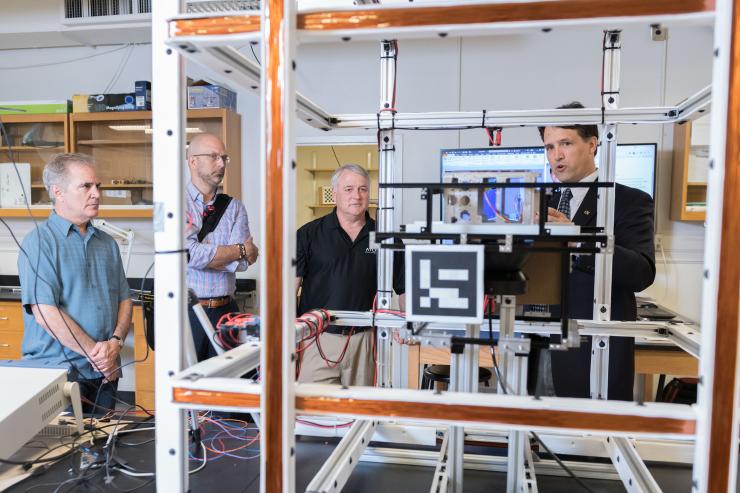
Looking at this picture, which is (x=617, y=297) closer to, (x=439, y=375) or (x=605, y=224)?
(x=605, y=224)

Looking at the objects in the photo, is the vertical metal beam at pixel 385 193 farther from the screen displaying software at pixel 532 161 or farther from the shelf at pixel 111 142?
the shelf at pixel 111 142

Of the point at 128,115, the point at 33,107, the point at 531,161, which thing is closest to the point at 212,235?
the point at 128,115

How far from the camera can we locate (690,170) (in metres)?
3.10

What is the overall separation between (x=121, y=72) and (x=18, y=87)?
2.95ft

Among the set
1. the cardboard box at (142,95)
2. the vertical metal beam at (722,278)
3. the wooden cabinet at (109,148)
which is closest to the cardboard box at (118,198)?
the wooden cabinet at (109,148)

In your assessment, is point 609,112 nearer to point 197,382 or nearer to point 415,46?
point 197,382

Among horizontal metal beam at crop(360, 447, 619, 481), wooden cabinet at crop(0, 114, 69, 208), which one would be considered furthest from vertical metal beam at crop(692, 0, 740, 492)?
wooden cabinet at crop(0, 114, 69, 208)

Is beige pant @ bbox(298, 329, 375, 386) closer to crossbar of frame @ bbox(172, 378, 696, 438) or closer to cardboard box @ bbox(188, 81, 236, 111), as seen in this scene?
crossbar of frame @ bbox(172, 378, 696, 438)

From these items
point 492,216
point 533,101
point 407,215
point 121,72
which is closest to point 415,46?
point 533,101

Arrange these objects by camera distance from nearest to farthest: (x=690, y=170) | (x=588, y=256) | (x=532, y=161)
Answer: (x=588, y=256)
(x=690, y=170)
(x=532, y=161)

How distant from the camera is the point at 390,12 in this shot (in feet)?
2.47

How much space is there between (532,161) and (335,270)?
1.70 meters

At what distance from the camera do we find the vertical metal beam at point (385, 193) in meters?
1.46

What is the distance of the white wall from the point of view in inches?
131
